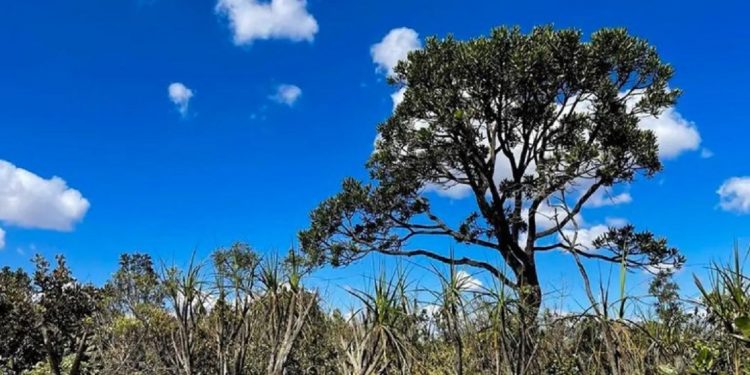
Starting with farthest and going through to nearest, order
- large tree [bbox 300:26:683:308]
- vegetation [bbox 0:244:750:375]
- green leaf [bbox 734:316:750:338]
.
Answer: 1. large tree [bbox 300:26:683:308]
2. vegetation [bbox 0:244:750:375]
3. green leaf [bbox 734:316:750:338]

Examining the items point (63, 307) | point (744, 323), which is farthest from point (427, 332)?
point (63, 307)

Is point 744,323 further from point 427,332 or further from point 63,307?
point 63,307

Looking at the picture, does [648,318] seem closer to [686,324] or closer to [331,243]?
[686,324]

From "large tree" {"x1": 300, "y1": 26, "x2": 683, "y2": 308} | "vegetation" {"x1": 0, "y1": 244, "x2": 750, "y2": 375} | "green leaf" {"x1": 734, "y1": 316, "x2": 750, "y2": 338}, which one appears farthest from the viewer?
"large tree" {"x1": 300, "y1": 26, "x2": 683, "y2": 308}

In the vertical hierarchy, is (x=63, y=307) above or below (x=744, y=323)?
above

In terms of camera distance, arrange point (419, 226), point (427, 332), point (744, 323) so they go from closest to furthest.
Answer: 1. point (744, 323)
2. point (427, 332)
3. point (419, 226)

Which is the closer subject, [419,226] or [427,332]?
[427,332]

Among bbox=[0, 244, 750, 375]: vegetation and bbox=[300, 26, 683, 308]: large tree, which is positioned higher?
bbox=[300, 26, 683, 308]: large tree

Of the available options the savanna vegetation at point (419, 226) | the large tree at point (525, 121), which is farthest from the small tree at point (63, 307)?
the large tree at point (525, 121)

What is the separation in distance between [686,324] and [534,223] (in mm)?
6801

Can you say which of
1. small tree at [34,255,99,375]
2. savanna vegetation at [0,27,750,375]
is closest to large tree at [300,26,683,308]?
savanna vegetation at [0,27,750,375]

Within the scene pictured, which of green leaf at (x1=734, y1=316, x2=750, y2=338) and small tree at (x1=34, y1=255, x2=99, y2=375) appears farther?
small tree at (x1=34, y1=255, x2=99, y2=375)

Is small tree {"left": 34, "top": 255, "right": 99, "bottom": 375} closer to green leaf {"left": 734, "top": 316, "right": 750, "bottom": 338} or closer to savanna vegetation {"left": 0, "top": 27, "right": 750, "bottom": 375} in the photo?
savanna vegetation {"left": 0, "top": 27, "right": 750, "bottom": 375}

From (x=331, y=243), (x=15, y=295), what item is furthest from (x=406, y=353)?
(x=15, y=295)
